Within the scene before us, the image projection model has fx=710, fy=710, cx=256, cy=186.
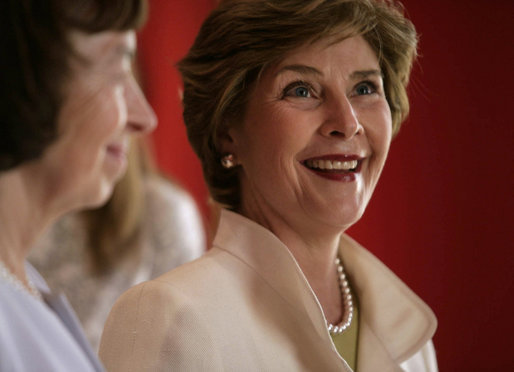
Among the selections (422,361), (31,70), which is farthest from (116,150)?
(422,361)

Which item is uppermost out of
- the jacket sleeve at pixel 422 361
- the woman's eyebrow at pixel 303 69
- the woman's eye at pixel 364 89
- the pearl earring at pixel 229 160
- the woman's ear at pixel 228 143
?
the woman's eyebrow at pixel 303 69

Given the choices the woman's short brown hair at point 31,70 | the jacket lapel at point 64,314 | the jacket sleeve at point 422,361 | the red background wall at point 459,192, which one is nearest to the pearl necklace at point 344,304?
the jacket sleeve at point 422,361

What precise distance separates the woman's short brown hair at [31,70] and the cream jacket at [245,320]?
53cm

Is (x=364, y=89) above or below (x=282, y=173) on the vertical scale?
above

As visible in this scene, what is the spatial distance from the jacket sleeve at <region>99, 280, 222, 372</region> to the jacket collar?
0.73 ft

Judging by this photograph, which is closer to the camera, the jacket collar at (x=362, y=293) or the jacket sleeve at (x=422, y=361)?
the jacket collar at (x=362, y=293)

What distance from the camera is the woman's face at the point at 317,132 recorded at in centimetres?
144

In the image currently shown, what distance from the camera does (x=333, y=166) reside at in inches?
58.0

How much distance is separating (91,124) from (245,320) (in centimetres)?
61

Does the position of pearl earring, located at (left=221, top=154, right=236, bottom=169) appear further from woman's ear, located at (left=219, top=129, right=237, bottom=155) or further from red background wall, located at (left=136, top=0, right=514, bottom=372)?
red background wall, located at (left=136, top=0, right=514, bottom=372)

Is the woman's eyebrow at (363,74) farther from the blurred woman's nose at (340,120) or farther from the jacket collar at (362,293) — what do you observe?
the jacket collar at (362,293)

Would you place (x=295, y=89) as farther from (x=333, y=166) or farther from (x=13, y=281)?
(x=13, y=281)

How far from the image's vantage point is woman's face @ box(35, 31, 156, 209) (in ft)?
2.87

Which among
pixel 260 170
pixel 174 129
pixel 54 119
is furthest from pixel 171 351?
pixel 174 129
